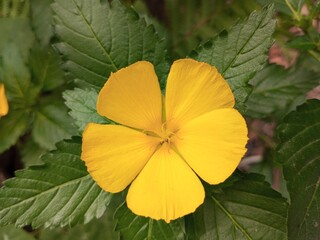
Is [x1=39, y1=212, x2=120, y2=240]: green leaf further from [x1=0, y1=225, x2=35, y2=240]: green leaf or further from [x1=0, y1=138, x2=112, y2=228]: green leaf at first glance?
[x1=0, y1=138, x2=112, y2=228]: green leaf

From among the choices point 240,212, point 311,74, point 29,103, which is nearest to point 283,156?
point 240,212

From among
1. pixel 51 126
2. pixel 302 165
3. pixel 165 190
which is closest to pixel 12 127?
pixel 51 126

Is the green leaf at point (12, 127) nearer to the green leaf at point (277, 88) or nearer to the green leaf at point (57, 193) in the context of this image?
the green leaf at point (57, 193)

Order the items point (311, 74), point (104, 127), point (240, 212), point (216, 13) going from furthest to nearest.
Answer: point (216, 13) → point (311, 74) → point (240, 212) → point (104, 127)

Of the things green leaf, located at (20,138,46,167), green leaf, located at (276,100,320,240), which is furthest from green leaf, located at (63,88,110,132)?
green leaf, located at (20,138,46,167)

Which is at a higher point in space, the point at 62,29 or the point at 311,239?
the point at 62,29

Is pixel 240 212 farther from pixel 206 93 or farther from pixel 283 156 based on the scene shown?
pixel 206 93
